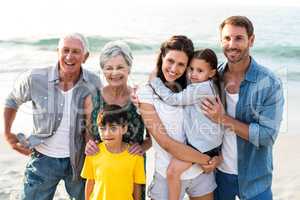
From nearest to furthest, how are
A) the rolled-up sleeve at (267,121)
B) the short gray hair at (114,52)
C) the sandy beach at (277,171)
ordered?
the rolled-up sleeve at (267,121), the short gray hair at (114,52), the sandy beach at (277,171)

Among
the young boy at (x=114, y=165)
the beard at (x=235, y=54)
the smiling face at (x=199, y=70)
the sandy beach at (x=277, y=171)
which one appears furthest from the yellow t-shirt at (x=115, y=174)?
the sandy beach at (x=277, y=171)

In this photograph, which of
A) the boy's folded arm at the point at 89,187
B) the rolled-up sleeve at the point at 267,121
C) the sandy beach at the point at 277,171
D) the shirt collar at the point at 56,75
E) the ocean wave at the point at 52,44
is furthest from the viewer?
the ocean wave at the point at 52,44

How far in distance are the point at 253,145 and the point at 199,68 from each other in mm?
722

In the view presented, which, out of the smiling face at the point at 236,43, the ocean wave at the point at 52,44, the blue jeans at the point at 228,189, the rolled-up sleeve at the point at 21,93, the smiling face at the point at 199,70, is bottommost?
the blue jeans at the point at 228,189

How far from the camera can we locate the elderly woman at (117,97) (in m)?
3.26

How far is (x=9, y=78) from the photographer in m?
10.9

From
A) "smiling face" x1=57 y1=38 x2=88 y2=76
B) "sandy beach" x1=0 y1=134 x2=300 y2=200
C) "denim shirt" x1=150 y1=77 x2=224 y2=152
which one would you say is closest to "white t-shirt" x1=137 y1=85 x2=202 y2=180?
"denim shirt" x1=150 y1=77 x2=224 y2=152

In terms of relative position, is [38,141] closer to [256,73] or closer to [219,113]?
[219,113]

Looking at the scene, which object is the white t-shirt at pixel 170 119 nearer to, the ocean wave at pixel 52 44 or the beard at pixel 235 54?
the beard at pixel 235 54

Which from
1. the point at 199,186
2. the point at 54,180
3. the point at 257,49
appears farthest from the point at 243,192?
the point at 257,49

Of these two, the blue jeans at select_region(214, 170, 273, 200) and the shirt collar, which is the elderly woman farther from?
the blue jeans at select_region(214, 170, 273, 200)

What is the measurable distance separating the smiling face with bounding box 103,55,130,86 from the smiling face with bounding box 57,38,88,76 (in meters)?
0.31

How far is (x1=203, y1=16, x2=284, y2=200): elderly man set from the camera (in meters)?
3.16

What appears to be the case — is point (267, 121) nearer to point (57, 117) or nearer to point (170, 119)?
point (170, 119)
